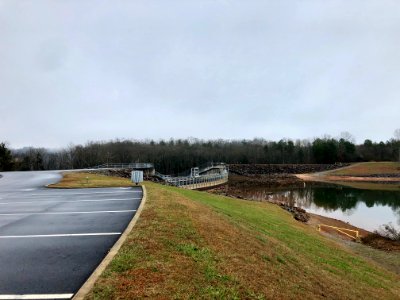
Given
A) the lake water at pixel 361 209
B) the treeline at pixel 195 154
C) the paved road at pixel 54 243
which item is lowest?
the lake water at pixel 361 209

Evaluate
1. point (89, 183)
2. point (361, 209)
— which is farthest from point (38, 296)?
point (361, 209)

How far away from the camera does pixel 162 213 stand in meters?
9.91

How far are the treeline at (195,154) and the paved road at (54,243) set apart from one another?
242 ft

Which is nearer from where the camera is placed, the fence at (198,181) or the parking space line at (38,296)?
the parking space line at (38,296)

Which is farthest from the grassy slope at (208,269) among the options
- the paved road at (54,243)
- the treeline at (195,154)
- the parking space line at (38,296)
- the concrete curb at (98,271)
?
the treeline at (195,154)

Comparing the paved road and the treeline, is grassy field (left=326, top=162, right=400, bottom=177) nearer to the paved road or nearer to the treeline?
the treeline

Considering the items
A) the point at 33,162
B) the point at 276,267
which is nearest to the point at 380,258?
the point at 276,267

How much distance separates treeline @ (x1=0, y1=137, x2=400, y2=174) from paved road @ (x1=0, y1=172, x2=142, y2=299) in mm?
73859

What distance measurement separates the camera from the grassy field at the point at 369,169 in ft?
279

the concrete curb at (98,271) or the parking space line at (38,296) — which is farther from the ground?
the concrete curb at (98,271)

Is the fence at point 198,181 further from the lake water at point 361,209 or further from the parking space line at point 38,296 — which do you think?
the parking space line at point 38,296

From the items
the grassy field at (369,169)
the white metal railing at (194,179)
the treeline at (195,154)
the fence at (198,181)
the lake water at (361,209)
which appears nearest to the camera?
the lake water at (361,209)

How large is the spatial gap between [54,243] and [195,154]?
370 ft

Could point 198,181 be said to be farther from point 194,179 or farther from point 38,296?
point 38,296
